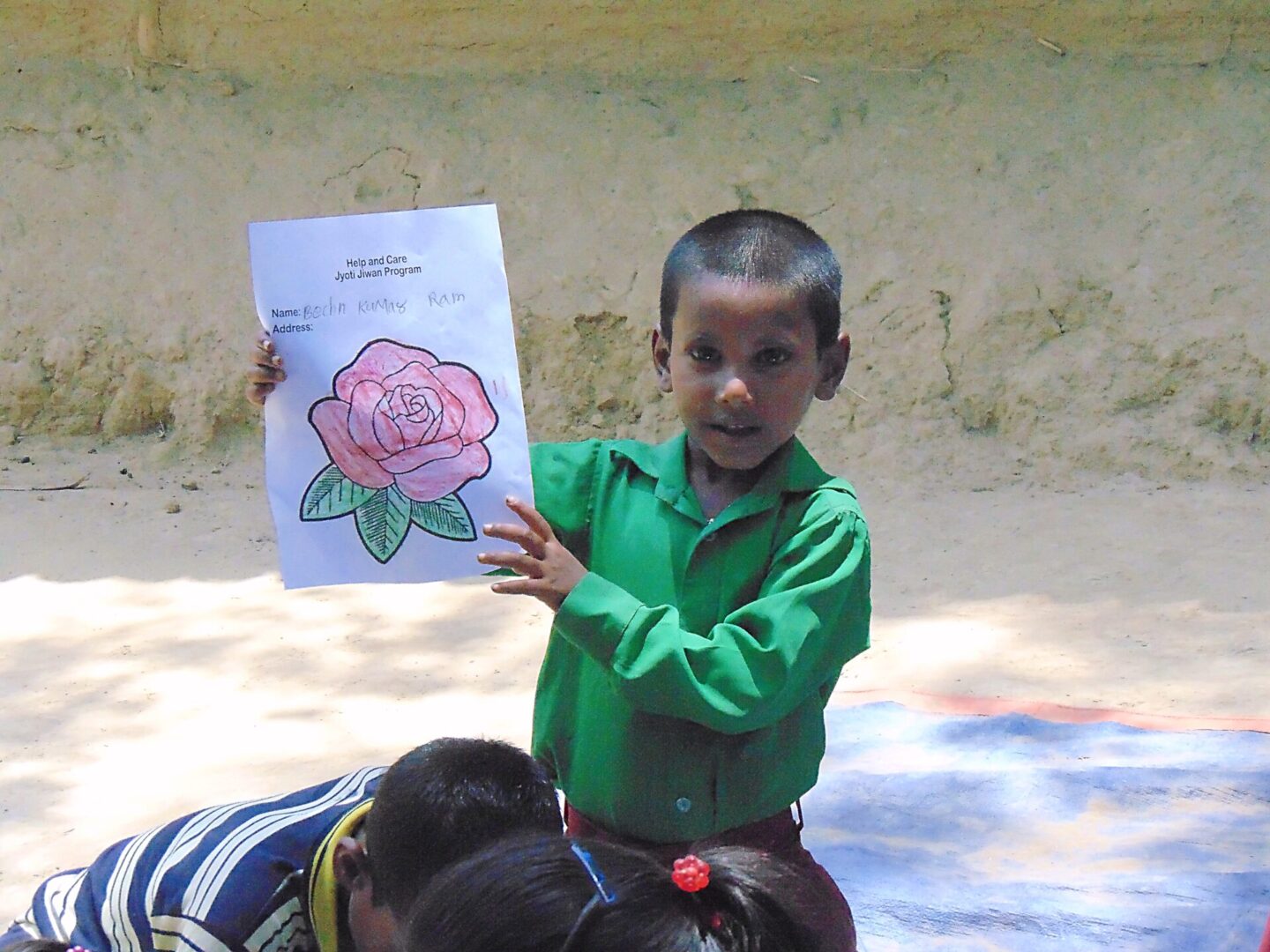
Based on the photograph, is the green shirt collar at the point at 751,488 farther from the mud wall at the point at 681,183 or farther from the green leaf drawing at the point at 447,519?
Result: the mud wall at the point at 681,183

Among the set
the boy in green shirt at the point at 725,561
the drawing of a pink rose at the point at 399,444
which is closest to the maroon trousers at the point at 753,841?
the boy in green shirt at the point at 725,561

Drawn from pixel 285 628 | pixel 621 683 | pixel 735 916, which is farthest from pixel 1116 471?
pixel 735 916

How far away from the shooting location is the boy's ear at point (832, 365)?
1690 millimetres

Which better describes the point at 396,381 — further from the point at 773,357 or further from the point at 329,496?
the point at 773,357

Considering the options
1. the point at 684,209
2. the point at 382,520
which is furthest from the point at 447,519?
the point at 684,209

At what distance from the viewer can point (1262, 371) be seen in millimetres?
4777

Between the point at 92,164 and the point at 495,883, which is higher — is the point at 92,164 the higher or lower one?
the higher one

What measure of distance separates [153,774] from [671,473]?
5.21 ft

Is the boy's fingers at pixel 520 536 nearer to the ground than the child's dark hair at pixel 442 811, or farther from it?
farther from it

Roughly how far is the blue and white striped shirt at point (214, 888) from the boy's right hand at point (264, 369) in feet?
1.63

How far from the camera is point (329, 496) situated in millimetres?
1695

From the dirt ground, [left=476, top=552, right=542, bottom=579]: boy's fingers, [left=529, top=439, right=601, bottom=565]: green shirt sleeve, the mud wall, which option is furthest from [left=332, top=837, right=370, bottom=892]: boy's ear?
the mud wall

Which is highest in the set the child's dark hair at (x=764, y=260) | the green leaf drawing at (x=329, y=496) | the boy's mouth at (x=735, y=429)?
the child's dark hair at (x=764, y=260)

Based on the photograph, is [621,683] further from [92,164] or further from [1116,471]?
[92,164]
